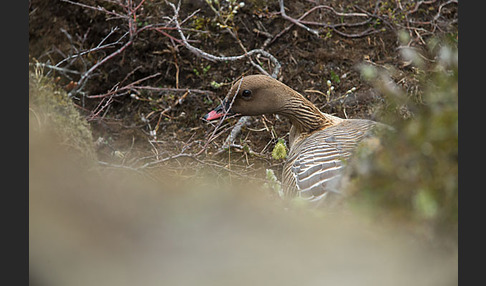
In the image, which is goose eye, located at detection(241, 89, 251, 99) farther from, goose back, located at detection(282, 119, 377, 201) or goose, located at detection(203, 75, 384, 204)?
goose back, located at detection(282, 119, 377, 201)

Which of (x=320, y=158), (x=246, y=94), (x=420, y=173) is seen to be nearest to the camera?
(x=420, y=173)

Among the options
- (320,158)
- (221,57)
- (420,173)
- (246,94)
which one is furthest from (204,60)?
(420,173)

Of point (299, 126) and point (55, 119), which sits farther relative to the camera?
point (299, 126)

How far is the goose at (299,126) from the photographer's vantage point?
10.1 feet

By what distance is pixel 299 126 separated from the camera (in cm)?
402

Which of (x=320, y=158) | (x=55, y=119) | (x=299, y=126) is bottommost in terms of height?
(x=299, y=126)

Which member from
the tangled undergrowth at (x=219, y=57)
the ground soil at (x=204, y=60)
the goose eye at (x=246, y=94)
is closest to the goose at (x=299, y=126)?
the goose eye at (x=246, y=94)

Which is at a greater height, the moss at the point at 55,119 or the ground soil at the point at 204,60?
the moss at the point at 55,119

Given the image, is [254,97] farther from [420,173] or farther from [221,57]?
[420,173]

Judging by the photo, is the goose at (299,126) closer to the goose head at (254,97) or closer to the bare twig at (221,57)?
the goose head at (254,97)

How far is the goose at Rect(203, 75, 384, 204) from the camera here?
309cm

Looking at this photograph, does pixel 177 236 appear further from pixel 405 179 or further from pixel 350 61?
pixel 350 61

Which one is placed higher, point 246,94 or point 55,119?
point 55,119

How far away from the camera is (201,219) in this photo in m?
1.66
